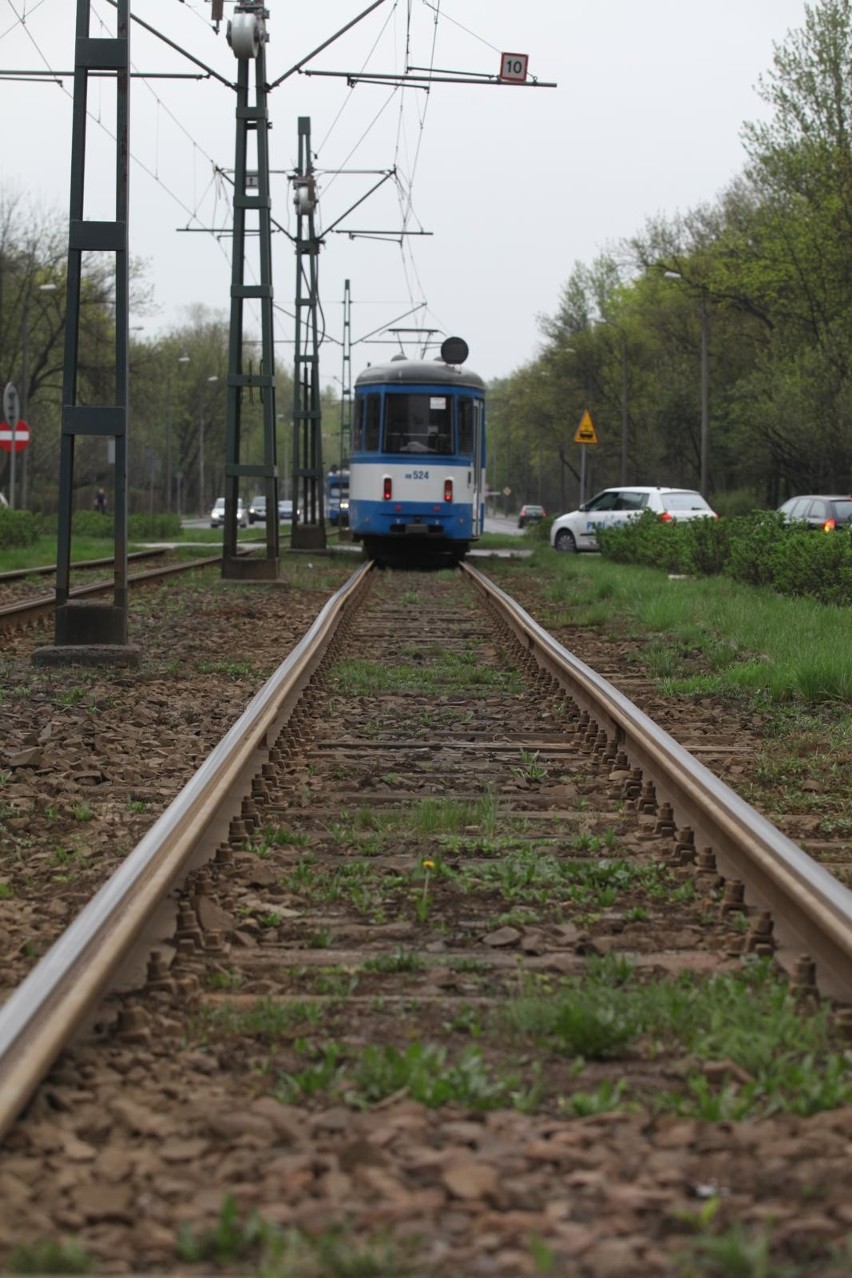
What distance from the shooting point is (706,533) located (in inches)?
944

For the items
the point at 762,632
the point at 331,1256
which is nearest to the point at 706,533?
the point at 762,632

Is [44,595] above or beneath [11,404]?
beneath

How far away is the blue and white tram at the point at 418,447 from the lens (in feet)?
89.1

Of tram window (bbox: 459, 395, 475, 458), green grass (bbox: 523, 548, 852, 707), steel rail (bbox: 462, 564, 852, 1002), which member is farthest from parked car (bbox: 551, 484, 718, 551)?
steel rail (bbox: 462, 564, 852, 1002)

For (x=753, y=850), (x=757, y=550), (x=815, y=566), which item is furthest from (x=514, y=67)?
(x=753, y=850)

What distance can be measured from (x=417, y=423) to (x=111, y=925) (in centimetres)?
2303

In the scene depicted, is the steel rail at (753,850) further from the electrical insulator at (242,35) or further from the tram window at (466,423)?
the tram window at (466,423)

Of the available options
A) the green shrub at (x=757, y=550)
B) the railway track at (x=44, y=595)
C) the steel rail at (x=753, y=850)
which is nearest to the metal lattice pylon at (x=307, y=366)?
the railway track at (x=44, y=595)

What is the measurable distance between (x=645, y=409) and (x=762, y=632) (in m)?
60.5

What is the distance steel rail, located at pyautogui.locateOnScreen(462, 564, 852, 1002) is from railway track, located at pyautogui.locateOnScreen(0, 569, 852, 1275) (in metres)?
0.02

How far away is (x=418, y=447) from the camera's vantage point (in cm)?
2734

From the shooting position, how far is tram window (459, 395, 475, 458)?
27453 mm

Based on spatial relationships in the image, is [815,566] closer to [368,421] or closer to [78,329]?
[78,329]

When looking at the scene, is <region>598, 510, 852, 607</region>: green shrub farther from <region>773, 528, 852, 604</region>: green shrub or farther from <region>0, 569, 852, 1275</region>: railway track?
<region>0, 569, 852, 1275</region>: railway track
